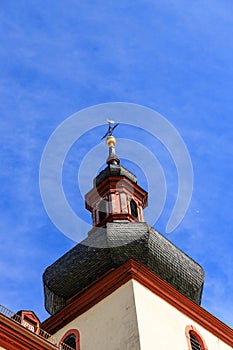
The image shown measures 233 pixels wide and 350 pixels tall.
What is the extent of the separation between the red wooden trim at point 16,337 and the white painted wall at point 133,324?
4.82 meters

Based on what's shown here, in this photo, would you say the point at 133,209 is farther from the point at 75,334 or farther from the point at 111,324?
the point at 111,324

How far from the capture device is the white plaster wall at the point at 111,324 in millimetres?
22781

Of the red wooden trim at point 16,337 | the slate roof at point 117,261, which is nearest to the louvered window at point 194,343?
the slate roof at point 117,261

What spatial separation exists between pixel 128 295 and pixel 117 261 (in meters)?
2.10

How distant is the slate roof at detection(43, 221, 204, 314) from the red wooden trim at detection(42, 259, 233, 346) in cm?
77

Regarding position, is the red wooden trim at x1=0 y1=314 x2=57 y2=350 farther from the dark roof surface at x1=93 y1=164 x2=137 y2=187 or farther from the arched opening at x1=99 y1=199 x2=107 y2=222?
the dark roof surface at x1=93 y1=164 x2=137 y2=187

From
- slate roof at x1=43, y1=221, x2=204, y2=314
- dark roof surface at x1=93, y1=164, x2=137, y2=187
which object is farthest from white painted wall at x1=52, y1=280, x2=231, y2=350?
dark roof surface at x1=93, y1=164, x2=137, y2=187

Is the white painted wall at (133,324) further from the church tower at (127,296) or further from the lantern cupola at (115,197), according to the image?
the lantern cupola at (115,197)

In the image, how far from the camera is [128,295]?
947 inches

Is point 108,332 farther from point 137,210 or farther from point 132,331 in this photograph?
point 137,210

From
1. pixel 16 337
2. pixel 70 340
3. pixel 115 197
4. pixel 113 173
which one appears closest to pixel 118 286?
pixel 70 340

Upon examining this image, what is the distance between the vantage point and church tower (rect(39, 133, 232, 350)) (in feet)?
77.1

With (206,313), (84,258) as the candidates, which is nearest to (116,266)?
(84,258)

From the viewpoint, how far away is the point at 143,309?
23734 millimetres
